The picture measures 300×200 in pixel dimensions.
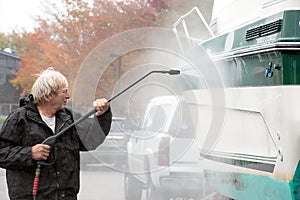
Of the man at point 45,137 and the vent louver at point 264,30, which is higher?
the vent louver at point 264,30

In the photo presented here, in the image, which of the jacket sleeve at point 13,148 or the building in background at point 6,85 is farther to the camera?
the building in background at point 6,85

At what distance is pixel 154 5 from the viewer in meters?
21.0

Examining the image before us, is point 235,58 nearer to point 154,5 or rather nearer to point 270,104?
point 270,104

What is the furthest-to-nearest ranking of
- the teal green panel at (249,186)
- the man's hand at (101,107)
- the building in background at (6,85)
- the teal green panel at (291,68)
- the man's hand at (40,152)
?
1. the building in background at (6,85)
2. the man's hand at (101,107)
3. the man's hand at (40,152)
4. the teal green panel at (249,186)
5. the teal green panel at (291,68)

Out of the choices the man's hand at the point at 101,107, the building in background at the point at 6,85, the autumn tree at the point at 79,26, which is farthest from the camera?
the building in background at the point at 6,85

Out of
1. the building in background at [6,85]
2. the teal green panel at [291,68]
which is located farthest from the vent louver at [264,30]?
the building in background at [6,85]

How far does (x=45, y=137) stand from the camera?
4.36 m

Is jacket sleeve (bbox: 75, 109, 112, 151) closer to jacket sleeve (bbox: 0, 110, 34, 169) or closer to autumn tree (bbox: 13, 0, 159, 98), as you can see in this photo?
jacket sleeve (bbox: 0, 110, 34, 169)

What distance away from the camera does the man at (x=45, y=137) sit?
4277 millimetres

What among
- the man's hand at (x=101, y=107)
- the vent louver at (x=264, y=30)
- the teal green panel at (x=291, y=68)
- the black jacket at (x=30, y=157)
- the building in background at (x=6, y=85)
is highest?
the building in background at (x=6, y=85)

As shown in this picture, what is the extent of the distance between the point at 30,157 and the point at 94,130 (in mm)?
536

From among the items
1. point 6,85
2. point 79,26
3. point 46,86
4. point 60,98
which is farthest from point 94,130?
point 6,85

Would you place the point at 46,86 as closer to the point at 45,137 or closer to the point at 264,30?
the point at 45,137

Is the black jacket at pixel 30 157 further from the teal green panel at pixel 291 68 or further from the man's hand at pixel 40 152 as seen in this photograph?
the teal green panel at pixel 291 68
